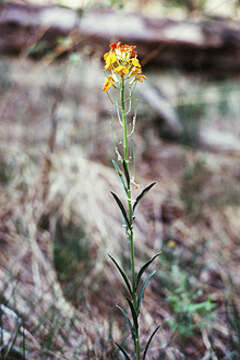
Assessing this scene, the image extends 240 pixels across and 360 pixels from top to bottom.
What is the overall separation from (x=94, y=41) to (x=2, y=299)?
2.43m

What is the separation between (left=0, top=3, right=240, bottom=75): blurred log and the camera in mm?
2898

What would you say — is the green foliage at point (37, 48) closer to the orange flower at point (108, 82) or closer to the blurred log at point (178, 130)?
the blurred log at point (178, 130)

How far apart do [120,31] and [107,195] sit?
5.45ft

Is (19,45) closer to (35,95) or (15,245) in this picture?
(35,95)

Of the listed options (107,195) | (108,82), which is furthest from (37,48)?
(108,82)

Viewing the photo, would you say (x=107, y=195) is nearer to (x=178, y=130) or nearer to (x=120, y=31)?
(x=178, y=130)

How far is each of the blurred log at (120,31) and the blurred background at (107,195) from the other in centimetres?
1

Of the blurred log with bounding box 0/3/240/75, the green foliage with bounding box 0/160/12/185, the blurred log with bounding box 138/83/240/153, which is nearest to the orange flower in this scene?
the green foliage with bounding box 0/160/12/185

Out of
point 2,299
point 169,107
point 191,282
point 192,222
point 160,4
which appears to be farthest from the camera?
point 160,4

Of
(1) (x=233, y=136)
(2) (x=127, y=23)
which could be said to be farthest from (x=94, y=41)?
(1) (x=233, y=136)

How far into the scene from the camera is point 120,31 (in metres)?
2.97

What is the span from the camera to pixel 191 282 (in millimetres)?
1682

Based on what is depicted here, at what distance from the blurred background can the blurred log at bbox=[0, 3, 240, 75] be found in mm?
11

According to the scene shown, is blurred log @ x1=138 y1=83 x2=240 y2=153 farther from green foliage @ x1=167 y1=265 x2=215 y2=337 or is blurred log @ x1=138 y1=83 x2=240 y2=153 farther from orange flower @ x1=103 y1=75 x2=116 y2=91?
orange flower @ x1=103 y1=75 x2=116 y2=91
